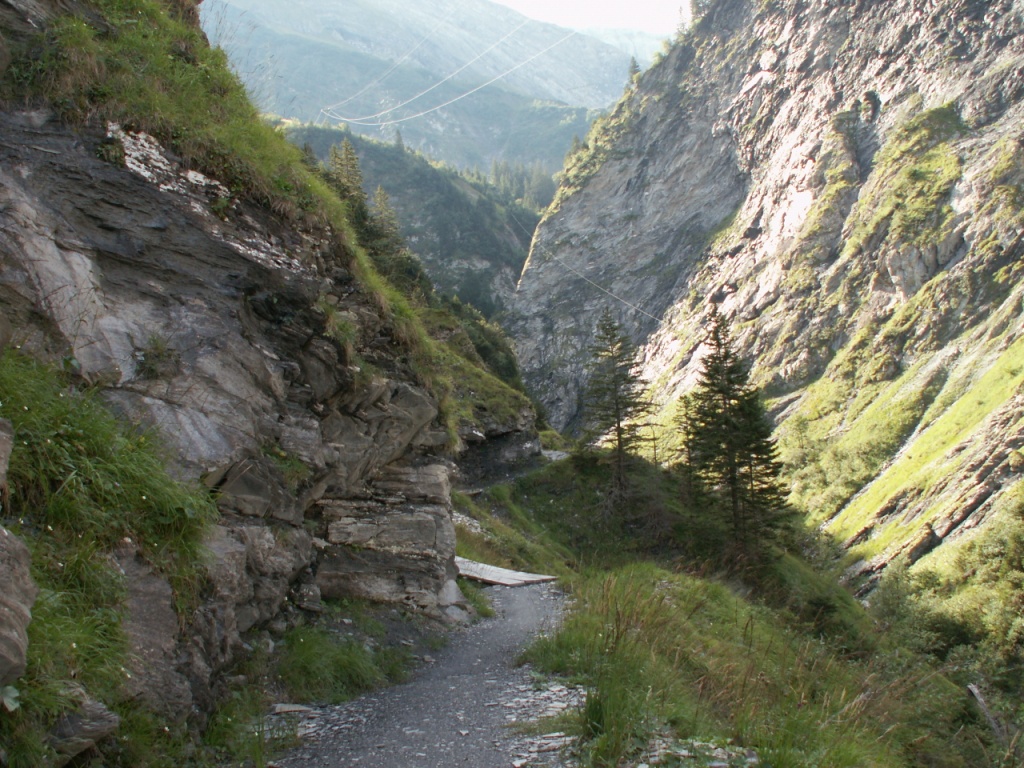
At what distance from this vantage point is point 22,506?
4.16m

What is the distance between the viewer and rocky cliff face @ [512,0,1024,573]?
5488cm

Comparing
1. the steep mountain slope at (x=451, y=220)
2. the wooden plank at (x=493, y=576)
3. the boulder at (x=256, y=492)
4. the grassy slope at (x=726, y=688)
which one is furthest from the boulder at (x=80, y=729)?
the steep mountain slope at (x=451, y=220)

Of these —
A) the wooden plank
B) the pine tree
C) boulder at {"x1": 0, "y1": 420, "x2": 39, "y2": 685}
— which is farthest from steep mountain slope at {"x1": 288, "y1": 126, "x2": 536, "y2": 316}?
boulder at {"x1": 0, "y1": 420, "x2": 39, "y2": 685}

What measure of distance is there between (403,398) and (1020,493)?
139 feet

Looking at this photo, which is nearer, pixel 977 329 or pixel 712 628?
pixel 712 628

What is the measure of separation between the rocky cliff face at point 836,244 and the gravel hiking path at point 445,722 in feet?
147

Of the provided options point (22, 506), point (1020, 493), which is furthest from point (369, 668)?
point (1020, 493)

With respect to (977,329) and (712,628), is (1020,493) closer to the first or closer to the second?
(977,329)

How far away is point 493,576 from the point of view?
14508 millimetres

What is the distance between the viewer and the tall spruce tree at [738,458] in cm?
2817

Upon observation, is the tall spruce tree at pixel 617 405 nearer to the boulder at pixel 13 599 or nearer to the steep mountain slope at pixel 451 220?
the boulder at pixel 13 599

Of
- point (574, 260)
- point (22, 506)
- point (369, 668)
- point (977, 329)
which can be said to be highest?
point (574, 260)

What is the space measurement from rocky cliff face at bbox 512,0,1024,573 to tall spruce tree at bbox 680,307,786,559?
20784 mm

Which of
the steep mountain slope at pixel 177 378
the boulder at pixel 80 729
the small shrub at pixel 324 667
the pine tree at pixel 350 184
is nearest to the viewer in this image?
the boulder at pixel 80 729
